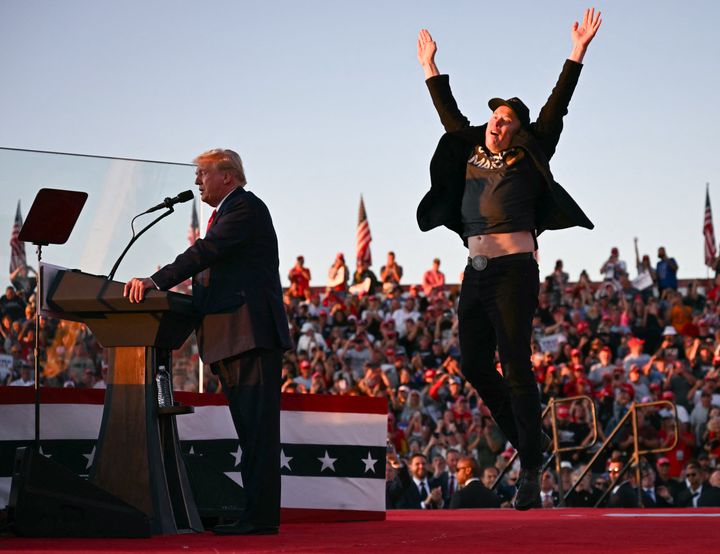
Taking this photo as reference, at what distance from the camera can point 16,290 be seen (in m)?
7.87

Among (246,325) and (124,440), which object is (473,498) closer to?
(124,440)

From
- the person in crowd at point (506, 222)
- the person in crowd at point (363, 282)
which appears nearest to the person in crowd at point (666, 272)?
the person in crowd at point (363, 282)

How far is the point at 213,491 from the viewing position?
21.9 feet

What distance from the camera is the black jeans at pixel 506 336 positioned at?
6094mm

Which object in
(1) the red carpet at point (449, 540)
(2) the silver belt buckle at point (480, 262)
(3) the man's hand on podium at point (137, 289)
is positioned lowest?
(1) the red carpet at point (449, 540)

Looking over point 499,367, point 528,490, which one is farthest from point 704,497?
point 528,490

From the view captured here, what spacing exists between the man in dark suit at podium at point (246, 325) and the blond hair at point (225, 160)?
0.43 ft

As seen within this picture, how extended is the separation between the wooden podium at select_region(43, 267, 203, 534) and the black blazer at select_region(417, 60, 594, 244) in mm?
1325

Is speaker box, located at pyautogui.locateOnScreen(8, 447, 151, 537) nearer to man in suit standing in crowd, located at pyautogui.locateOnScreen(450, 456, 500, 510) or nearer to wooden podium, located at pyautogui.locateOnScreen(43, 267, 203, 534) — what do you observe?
wooden podium, located at pyautogui.locateOnScreen(43, 267, 203, 534)

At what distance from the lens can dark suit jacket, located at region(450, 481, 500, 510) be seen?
11.6 meters

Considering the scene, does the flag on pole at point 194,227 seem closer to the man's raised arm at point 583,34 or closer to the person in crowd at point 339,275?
the man's raised arm at point 583,34

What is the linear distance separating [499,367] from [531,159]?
1093 cm

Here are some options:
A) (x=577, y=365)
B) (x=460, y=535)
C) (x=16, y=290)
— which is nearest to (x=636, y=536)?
(x=460, y=535)

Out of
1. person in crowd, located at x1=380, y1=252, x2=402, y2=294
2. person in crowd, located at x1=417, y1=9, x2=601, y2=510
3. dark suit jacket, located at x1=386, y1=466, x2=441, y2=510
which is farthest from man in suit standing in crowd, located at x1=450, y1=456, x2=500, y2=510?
person in crowd, located at x1=380, y1=252, x2=402, y2=294
